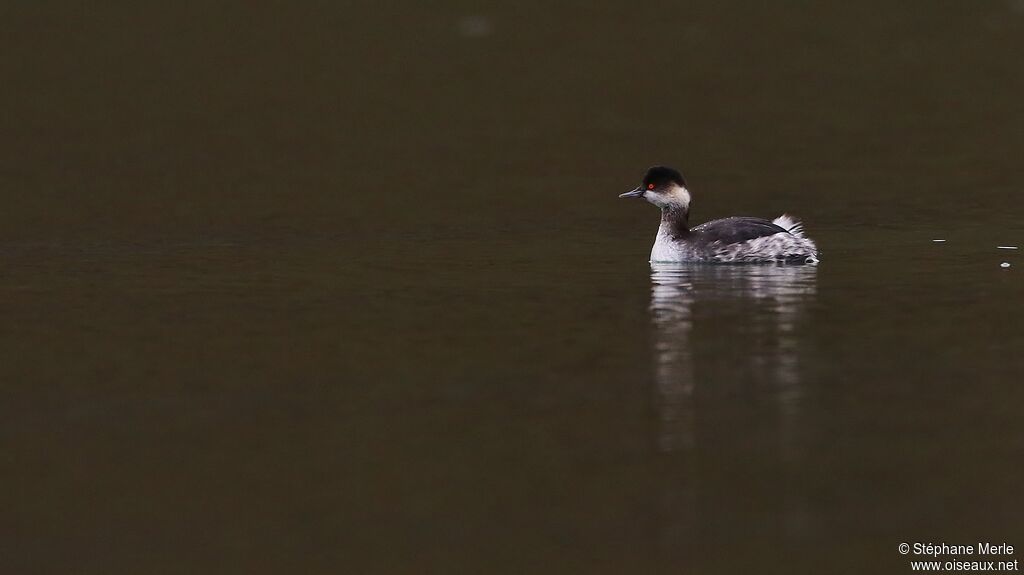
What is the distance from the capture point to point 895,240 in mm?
27797

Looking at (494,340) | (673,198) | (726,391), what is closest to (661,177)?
(673,198)

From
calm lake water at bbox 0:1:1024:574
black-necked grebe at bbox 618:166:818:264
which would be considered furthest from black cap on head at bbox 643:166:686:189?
calm lake water at bbox 0:1:1024:574

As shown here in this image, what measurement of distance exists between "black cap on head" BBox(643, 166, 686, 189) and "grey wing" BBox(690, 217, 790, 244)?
131cm

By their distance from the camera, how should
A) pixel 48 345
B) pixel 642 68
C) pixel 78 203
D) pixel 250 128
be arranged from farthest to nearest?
pixel 642 68, pixel 250 128, pixel 78 203, pixel 48 345

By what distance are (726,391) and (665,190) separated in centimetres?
1178

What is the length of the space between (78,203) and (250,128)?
12914 mm

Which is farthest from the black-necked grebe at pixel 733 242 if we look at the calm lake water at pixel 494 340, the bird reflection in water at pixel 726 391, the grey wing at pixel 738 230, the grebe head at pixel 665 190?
the bird reflection in water at pixel 726 391

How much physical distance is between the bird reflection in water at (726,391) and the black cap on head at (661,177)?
3630mm

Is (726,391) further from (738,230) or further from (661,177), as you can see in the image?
(661,177)

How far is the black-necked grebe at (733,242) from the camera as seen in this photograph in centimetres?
2505

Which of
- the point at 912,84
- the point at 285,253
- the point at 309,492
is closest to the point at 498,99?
the point at 912,84

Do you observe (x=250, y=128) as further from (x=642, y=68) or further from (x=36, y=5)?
(x=36, y=5)

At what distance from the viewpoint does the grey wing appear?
25312 millimetres

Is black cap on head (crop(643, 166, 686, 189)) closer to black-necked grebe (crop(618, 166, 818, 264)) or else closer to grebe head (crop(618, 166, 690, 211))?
grebe head (crop(618, 166, 690, 211))
